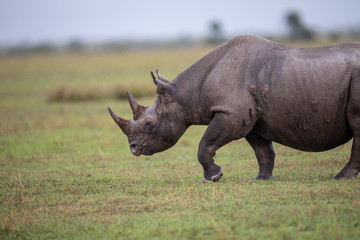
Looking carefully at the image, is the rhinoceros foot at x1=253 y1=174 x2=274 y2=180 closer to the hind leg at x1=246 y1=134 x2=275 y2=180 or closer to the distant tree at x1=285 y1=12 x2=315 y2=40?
the hind leg at x1=246 y1=134 x2=275 y2=180

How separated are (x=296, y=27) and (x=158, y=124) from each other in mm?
54153


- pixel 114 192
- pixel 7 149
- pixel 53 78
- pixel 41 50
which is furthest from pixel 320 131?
pixel 41 50

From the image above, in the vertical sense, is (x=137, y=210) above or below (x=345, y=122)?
below

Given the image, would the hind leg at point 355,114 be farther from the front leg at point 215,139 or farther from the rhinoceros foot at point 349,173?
the front leg at point 215,139

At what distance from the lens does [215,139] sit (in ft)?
26.2

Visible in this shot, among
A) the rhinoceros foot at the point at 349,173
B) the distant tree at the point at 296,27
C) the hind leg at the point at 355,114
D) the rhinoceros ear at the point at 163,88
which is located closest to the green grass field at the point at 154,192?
the rhinoceros foot at the point at 349,173

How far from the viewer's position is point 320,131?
774 centimetres

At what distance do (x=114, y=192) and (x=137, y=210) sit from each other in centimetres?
127

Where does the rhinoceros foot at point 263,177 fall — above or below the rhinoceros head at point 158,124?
below

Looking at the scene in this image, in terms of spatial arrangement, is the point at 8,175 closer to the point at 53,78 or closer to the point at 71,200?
the point at 71,200

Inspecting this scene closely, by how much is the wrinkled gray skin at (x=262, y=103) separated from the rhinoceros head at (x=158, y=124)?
0.01 meters

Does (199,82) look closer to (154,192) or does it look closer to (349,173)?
(154,192)

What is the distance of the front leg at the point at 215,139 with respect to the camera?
25.9 feet

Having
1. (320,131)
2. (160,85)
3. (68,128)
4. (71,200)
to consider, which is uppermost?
(160,85)
